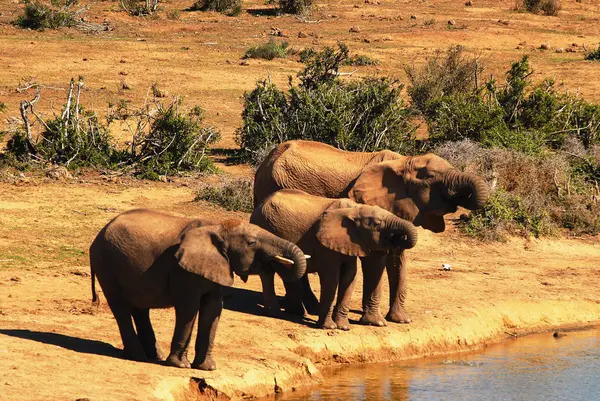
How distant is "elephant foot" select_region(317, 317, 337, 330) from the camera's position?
12.2 metres

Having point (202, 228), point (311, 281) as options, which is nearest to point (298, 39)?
point (311, 281)

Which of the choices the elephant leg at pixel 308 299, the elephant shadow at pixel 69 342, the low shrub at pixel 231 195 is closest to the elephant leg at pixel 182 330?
the elephant shadow at pixel 69 342

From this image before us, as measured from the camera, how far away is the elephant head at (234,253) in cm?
975

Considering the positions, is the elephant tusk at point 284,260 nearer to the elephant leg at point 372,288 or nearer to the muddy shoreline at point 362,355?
the muddy shoreline at point 362,355

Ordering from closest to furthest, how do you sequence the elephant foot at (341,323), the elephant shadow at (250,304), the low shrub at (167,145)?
the elephant foot at (341,323) → the elephant shadow at (250,304) → the low shrub at (167,145)

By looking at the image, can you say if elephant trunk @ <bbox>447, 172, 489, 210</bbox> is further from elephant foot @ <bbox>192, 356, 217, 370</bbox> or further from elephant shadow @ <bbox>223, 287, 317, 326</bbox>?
elephant foot @ <bbox>192, 356, 217, 370</bbox>

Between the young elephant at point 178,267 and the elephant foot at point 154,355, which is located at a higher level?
the young elephant at point 178,267

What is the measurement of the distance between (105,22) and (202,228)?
26.5 m

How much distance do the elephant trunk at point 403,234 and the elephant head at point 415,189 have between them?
1203 millimetres

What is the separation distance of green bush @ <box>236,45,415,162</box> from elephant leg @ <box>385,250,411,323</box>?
22.8ft

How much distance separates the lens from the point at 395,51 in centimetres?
3416

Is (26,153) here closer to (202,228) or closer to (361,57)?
(202,228)

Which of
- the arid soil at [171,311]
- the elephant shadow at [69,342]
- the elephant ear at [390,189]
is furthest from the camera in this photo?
the elephant ear at [390,189]

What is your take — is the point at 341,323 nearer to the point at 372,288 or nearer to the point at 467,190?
the point at 372,288
